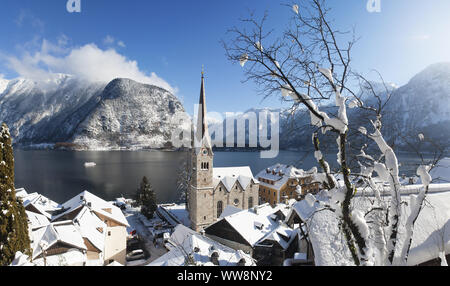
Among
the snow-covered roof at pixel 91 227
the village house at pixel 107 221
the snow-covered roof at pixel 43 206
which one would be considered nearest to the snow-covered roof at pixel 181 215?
the village house at pixel 107 221

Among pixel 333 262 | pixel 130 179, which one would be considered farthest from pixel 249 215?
pixel 130 179

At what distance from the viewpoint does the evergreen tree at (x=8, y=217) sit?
10342 millimetres

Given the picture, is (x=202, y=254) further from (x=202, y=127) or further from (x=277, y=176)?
(x=277, y=176)

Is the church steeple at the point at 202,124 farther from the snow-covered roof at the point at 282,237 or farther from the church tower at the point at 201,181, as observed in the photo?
the snow-covered roof at the point at 282,237

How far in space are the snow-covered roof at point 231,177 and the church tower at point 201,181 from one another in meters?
2.14

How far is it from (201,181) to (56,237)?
49.1 ft

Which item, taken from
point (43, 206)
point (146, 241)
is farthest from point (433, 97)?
point (43, 206)

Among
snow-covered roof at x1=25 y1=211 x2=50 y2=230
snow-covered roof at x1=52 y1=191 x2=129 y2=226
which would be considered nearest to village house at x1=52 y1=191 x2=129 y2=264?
snow-covered roof at x1=52 y1=191 x2=129 y2=226

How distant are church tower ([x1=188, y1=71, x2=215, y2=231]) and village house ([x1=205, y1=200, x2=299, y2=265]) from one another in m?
6.32

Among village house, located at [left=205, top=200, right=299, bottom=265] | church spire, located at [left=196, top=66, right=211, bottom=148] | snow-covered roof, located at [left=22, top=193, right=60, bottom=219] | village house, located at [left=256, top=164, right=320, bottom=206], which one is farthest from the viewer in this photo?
village house, located at [left=256, top=164, right=320, bottom=206]

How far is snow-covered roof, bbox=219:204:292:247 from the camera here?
58.5ft

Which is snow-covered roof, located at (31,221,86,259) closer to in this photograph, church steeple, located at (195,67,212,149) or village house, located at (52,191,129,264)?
village house, located at (52,191,129,264)
